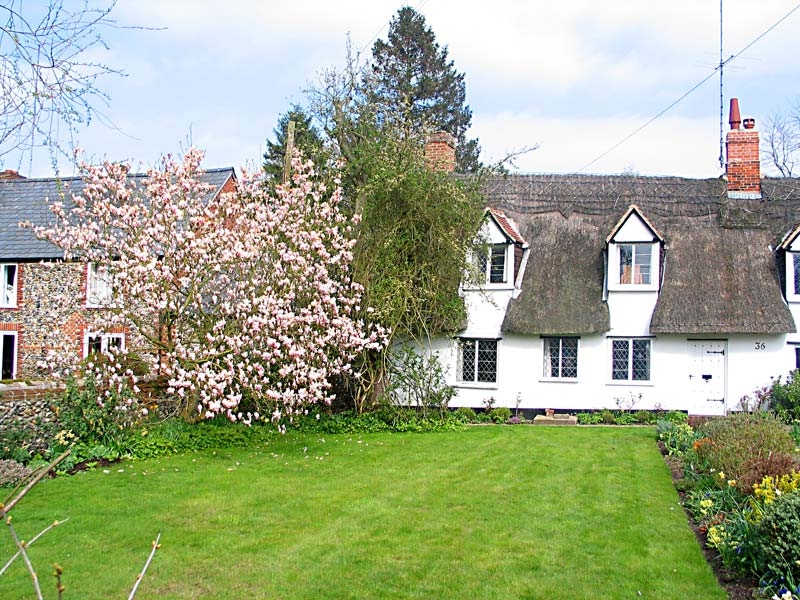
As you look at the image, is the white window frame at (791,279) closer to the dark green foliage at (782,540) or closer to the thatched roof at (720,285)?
the thatched roof at (720,285)

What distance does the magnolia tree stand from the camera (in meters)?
13.6

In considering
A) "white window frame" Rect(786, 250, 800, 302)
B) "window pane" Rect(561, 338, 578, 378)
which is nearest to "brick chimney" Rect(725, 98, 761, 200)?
"white window frame" Rect(786, 250, 800, 302)

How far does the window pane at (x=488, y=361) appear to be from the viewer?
20.6 meters

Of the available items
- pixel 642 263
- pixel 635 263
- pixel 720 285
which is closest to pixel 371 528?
pixel 635 263

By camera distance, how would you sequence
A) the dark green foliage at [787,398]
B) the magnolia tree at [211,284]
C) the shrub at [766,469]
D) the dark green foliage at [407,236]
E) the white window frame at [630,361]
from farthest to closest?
the white window frame at [630,361], the dark green foliage at [407,236], the dark green foliage at [787,398], the magnolia tree at [211,284], the shrub at [766,469]

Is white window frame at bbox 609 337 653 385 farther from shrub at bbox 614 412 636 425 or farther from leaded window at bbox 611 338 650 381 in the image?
shrub at bbox 614 412 636 425

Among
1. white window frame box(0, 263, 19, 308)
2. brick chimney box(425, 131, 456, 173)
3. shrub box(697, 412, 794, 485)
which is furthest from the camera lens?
white window frame box(0, 263, 19, 308)

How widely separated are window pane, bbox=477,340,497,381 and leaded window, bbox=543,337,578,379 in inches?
54.1

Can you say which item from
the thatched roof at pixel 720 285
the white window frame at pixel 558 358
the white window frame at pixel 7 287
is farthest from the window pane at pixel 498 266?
the white window frame at pixel 7 287

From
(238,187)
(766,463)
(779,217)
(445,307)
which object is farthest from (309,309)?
(779,217)

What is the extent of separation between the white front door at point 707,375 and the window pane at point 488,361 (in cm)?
508

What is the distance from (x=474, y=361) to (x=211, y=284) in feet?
28.0

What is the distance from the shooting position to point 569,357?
20.2m

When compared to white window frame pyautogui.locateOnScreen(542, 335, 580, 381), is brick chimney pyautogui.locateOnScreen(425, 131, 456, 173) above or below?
above
